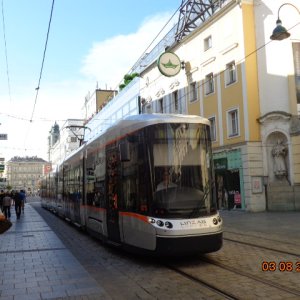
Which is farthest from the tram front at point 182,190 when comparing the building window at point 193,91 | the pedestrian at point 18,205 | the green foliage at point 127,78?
the green foliage at point 127,78

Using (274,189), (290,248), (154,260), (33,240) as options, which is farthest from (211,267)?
(274,189)

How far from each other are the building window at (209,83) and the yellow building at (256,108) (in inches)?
40.8

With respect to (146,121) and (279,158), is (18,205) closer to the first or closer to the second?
(279,158)

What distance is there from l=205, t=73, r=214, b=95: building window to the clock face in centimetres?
268

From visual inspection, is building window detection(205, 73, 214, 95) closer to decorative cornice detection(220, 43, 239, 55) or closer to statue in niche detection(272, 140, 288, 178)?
decorative cornice detection(220, 43, 239, 55)

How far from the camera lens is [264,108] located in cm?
2698

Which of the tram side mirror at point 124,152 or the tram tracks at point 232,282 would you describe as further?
the tram side mirror at point 124,152

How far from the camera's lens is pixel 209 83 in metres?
31.1

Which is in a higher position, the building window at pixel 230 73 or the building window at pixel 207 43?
the building window at pixel 207 43

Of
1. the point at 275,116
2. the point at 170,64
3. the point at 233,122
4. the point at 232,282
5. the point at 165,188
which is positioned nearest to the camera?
the point at 232,282

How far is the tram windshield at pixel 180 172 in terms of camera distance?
9.09 metres

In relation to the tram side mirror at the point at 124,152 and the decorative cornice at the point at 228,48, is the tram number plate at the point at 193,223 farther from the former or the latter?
the decorative cornice at the point at 228,48

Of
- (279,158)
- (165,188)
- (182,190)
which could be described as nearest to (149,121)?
(165,188)

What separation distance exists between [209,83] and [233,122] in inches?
157
